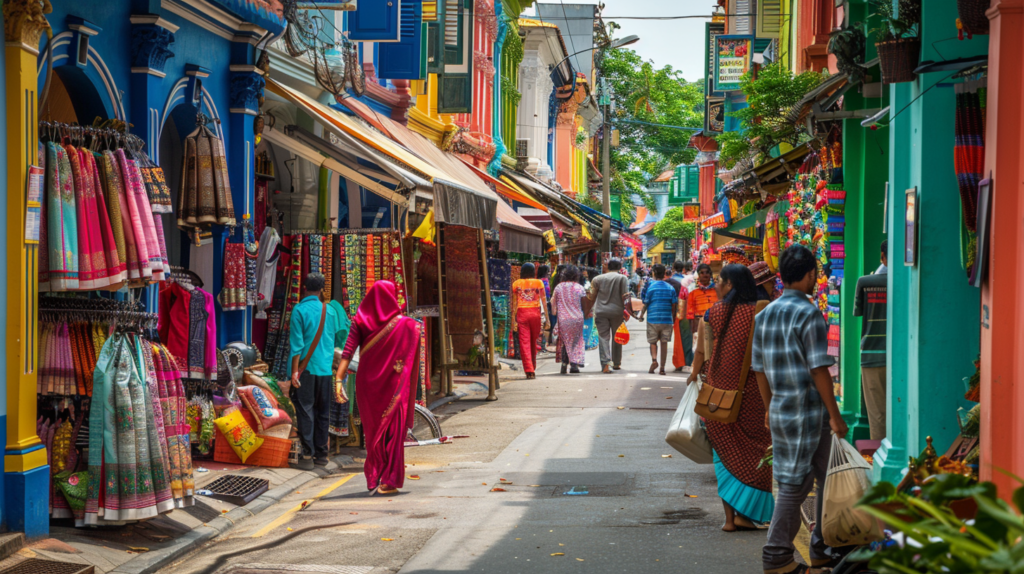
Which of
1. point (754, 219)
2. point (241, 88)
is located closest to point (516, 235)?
point (754, 219)

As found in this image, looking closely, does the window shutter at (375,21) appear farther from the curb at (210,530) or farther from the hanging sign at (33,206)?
the hanging sign at (33,206)

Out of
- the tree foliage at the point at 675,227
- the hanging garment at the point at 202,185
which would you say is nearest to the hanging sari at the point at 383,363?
the hanging garment at the point at 202,185

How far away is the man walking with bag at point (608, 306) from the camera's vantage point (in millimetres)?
17953

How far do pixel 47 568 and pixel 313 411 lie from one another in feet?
13.9

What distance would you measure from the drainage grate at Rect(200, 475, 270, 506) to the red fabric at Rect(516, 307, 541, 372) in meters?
8.90

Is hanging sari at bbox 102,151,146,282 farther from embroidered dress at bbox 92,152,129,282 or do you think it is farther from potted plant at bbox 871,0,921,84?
potted plant at bbox 871,0,921,84

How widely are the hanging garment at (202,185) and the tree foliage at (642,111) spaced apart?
126 ft

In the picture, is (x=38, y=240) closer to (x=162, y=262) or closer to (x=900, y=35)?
(x=162, y=262)

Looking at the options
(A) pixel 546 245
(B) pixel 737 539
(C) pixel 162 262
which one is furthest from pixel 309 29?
(A) pixel 546 245

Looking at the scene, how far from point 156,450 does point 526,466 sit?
3662 mm

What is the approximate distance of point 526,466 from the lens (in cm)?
950

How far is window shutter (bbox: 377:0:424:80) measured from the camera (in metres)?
16.0

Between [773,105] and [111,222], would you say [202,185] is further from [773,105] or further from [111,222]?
[773,105]

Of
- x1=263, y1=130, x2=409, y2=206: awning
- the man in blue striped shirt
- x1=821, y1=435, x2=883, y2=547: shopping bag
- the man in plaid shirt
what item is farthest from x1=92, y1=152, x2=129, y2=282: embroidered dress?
the man in blue striped shirt
